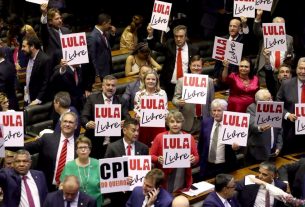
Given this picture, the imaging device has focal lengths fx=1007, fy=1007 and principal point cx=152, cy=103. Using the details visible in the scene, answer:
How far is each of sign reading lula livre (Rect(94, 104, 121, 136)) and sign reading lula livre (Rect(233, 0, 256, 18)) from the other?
3.41m

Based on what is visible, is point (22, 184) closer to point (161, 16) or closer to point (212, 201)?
point (212, 201)

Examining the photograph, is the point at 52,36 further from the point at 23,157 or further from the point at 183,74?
the point at 23,157

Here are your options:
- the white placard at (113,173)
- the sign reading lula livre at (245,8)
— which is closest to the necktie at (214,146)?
the white placard at (113,173)

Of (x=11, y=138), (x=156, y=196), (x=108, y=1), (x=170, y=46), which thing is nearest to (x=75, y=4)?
(x=108, y=1)

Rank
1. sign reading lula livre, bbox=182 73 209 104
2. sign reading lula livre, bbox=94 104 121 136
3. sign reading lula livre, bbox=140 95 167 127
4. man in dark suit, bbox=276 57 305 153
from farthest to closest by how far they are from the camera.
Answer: man in dark suit, bbox=276 57 305 153 < sign reading lula livre, bbox=182 73 209 104 < sign reading lula livre, bbox=140 95 167 127 < sign reading lula livre, bbox=94 104 121 136

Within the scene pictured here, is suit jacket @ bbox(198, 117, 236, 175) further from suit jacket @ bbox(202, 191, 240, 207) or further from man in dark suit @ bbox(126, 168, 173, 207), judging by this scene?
man in dark suit @ bbox(126, 168, 173, 207)

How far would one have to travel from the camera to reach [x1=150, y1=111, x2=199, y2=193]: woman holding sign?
38.0ft

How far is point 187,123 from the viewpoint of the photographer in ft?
44.1

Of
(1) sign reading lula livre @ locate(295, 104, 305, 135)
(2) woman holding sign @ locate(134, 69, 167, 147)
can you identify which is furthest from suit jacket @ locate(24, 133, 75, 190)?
(1) sign reading lula livre @ locate(295, 104, 305, 135)

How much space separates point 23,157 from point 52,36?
3639 millimetres

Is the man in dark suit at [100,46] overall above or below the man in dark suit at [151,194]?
above

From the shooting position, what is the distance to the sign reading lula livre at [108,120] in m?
12.1

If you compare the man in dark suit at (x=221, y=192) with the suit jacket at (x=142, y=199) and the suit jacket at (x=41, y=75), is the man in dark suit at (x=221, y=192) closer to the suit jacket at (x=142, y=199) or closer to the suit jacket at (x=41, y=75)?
the suit jacket at (x=142, y=199)

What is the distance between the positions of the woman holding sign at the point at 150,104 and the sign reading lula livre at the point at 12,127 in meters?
1.58
